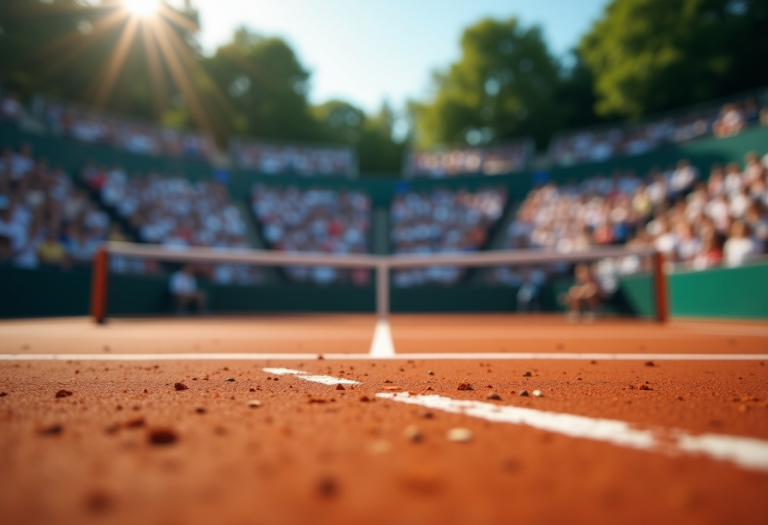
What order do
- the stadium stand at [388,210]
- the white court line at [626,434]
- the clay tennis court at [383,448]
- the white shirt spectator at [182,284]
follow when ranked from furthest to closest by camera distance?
the white shirt spectator at [182,284], the stadium stand at [388,210], the white court line at [626,434], the clay tennis court at [383,448]

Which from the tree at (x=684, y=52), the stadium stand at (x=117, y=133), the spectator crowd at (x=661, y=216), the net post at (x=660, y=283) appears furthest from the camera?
the tree at (x=684, y=52)

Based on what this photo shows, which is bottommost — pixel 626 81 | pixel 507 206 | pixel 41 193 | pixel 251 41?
pixel 41 193

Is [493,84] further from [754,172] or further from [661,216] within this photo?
[754,172]

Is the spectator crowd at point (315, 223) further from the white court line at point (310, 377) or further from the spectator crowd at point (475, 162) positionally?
the white court line at point (310, 377)

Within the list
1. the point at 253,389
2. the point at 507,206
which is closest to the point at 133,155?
the point at 507,206

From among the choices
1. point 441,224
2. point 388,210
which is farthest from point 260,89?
point 441,224

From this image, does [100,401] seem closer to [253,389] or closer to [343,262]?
[253,389]

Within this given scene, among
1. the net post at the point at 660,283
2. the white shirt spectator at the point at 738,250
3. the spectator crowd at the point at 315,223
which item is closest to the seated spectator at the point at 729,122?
the white shirt spectator at the point at 738,250
